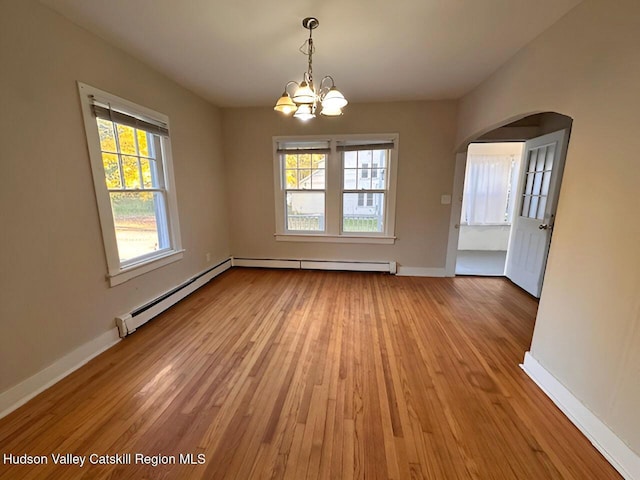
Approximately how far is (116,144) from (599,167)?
11.8ft

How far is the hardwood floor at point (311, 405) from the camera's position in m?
1.34

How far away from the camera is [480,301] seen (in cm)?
330

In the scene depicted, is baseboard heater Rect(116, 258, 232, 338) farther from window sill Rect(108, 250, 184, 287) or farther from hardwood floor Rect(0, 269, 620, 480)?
window sill Rect(108, 250, 184, 287)

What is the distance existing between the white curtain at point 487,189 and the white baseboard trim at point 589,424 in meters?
4.28

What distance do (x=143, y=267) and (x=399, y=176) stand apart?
3493 millimetres

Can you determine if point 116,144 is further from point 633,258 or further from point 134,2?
point 633,258

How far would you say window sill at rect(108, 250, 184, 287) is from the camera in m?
2.37

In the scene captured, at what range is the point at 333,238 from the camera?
432cm

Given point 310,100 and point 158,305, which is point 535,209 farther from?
point 158,305

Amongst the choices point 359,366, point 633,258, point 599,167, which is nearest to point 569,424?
point 633,258

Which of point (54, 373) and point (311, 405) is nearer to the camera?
point (311, 405)

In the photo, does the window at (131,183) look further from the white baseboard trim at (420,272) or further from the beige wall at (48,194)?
the white baseboard trim at (420,272)

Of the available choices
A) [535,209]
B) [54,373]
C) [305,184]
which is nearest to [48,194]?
[54,373]

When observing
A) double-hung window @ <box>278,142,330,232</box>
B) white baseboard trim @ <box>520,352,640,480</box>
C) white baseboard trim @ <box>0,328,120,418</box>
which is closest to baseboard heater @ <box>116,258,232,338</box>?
white baseboard trim @ <box>0,328,120,418</box>
